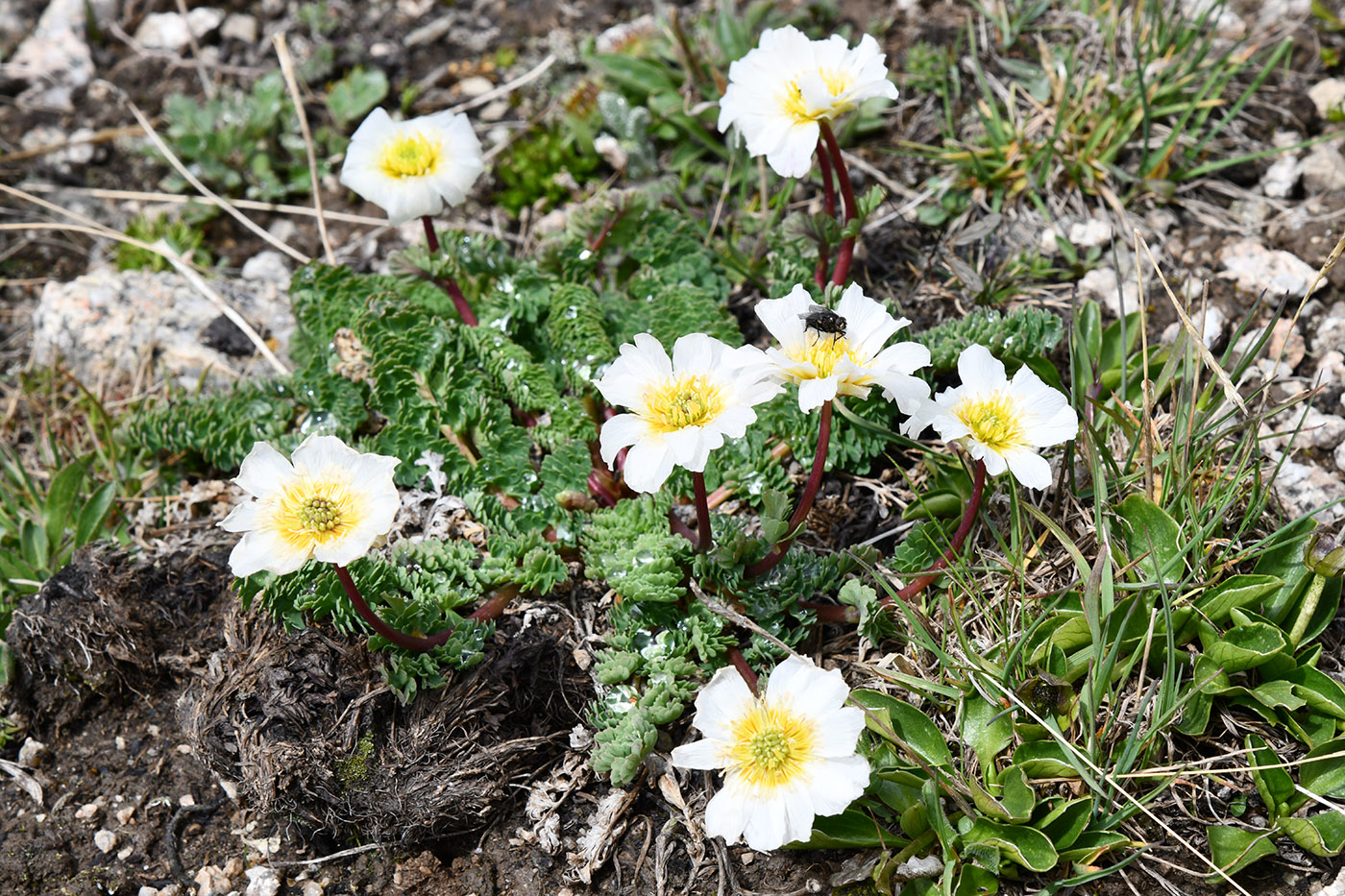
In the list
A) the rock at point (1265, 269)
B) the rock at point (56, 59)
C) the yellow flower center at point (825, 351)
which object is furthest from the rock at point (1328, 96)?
the rock at point (56, 59)

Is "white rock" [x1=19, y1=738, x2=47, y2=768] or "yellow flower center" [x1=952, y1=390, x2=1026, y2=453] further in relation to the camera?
"white rock" [x1=19, y1=738, x2=47, y2=768]

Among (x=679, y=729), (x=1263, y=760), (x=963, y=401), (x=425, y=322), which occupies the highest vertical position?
(x=963, y=401)

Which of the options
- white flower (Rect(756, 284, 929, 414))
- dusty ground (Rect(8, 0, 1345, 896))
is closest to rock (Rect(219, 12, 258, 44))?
dusty ground (Rect(8, 0, 1345, 896))

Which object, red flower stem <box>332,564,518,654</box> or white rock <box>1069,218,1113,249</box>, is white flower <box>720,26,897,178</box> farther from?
red flower stem <box>332,564,518,654</box>

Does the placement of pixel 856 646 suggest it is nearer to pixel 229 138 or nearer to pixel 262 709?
pixel 262 709

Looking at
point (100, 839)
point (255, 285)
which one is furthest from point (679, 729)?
point (255, 285)

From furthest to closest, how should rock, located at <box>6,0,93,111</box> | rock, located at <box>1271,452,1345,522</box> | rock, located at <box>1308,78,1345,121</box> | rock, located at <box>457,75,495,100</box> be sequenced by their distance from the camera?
rock, located at <box>6,0,93,111</box> → rock, located at <box>457,75,495,100</box> → rock, located at <box>1308,78,1345,121</box> → rock, located at <box>1271,452,1345,522</box>

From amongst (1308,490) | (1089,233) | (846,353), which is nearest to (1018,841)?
(846,353)

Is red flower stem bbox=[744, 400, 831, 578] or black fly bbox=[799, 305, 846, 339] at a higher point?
black fly bbox=[799, 305, 846, 339]
